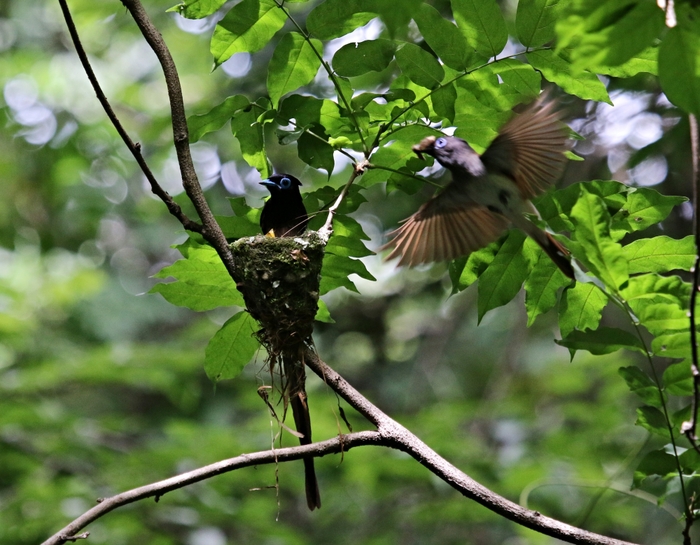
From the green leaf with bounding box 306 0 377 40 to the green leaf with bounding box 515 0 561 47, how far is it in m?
0.56

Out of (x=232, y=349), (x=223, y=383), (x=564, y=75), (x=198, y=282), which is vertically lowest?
(x=232, y=349)

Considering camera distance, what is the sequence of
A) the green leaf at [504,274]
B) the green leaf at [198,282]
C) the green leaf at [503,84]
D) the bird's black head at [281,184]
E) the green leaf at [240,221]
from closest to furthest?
the green leaf at [503,84] → the green leaf at [504,274] → the green leaf at [198,282] → the green leaf at [240,221] → the bird's black head at [281,184]

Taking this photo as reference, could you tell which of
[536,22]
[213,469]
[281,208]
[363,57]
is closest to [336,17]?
[363,57]

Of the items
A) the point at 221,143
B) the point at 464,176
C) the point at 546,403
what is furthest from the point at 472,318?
the point at 464,176

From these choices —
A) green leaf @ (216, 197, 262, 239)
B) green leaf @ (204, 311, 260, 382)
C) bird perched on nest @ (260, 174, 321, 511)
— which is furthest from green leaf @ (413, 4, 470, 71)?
green leaf @ (204, 311, 260, 382)

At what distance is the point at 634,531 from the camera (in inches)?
385

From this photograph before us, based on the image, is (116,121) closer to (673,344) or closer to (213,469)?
(213,469)

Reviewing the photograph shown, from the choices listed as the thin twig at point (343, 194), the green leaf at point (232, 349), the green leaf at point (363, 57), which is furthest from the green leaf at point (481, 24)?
the green leaf at point (232, 349)

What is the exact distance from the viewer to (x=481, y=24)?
107 inches

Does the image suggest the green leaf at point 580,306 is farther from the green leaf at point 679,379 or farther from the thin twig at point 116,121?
the thin twig at point 116,121

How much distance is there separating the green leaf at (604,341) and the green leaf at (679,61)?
3.01ft

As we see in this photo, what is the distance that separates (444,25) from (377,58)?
0.89ft

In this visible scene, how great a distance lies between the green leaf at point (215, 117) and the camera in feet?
9.94

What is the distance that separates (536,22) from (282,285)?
145 centimetres
